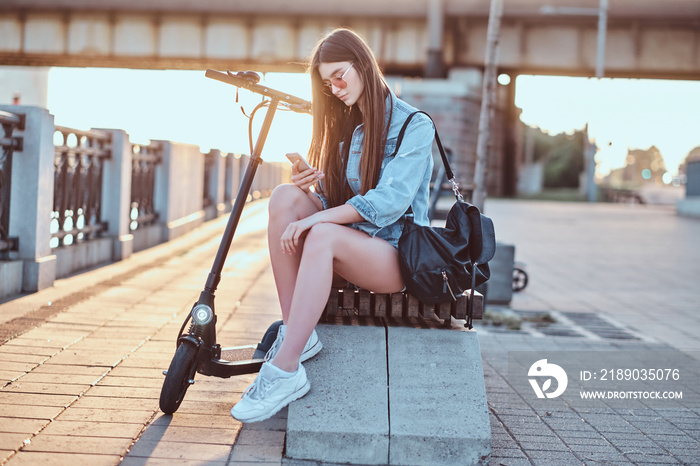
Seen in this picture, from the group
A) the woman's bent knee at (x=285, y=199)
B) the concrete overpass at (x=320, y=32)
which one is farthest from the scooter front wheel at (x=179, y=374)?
the concrete overpass at (x=320, y=32)

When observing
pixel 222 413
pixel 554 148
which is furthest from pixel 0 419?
pixel 554 148

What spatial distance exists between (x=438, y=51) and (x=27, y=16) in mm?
14422

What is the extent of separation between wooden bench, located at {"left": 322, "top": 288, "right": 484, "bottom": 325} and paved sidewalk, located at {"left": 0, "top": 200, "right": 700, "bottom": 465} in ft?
1.83

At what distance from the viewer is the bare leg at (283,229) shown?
10.6 ft

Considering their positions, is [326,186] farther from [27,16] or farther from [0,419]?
[27,16]

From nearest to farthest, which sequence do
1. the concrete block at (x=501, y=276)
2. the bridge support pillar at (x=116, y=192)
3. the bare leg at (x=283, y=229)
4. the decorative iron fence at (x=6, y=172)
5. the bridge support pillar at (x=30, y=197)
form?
the bare leg at (x=283, y=229), the decorative iron fence at (x=6, y=172), the bridge support pillar at (x=30, y=197), the concrete block at (x=501, y=276), the bridge support pillar at (x=116, y=192)

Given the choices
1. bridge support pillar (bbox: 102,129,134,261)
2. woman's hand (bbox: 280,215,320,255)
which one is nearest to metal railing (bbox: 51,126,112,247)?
bridge support pillar (bbox: 102,129,134,261)

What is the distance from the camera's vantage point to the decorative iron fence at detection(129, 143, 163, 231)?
9562mm

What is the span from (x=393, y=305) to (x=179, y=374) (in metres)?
0.95

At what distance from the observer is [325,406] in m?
2.99

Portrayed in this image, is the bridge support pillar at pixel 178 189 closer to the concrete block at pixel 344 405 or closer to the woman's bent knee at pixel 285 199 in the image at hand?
the woman's bent knee at pixel 285 199

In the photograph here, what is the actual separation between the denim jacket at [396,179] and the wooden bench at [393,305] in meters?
0.25

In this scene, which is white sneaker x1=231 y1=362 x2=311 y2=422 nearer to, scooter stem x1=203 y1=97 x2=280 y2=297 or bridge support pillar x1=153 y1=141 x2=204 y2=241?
scooter stem x1=203 y1=97 x2=280 y2=297

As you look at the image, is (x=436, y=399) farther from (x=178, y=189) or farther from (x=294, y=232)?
(x=178, y=189)
